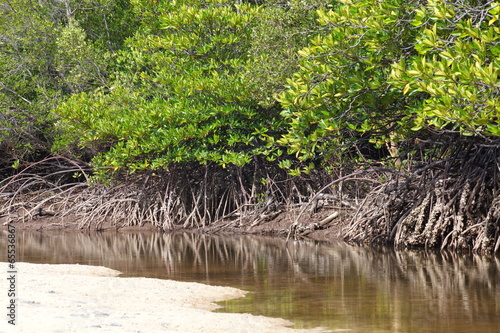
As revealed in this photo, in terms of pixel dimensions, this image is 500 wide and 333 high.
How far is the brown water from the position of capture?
4770mm

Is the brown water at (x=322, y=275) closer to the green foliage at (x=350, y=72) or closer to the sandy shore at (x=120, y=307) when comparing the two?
the sandy shore at (x=120, y=307)

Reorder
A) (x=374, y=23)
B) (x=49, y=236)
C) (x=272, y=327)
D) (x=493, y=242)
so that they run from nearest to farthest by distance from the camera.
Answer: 1. (x=272, y=327)
2. (x=374, y=23)
3. (x=493, y=242)
4. (x=49, y=236)

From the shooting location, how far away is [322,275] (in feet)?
22.2

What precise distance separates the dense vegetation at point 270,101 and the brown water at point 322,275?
0.94m

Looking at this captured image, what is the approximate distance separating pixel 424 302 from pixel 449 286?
806mm

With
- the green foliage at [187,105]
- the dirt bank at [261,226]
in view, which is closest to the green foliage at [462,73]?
the dirt bank at [261,226]

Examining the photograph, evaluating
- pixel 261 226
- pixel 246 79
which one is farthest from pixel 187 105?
pixel 261 226

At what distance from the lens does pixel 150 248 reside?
32.1 ft

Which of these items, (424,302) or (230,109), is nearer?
(424,302)

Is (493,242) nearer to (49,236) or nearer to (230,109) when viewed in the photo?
(230,109)

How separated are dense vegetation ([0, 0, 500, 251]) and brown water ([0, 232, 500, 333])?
0.94m

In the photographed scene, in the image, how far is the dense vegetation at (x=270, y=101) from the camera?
6.30 metres

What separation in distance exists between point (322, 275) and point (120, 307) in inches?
101

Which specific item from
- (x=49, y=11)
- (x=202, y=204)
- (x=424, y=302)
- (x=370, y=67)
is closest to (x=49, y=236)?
(x=202, y=204)
